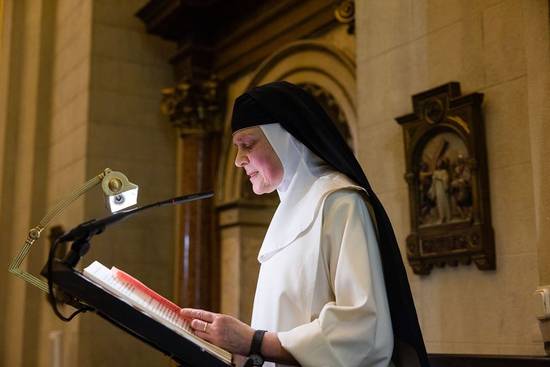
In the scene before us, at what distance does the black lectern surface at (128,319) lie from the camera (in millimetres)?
1936

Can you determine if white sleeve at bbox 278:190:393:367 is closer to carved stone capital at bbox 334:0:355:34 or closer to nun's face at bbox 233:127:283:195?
nun's face at bbox 233:127:283:195

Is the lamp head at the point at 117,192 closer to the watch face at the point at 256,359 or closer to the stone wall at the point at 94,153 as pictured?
the watch face at the point at 256,359

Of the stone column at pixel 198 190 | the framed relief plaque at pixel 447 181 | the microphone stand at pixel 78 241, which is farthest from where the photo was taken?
the stone column at pixel 198 190

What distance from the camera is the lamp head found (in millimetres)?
2293

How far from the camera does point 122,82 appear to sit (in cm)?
920

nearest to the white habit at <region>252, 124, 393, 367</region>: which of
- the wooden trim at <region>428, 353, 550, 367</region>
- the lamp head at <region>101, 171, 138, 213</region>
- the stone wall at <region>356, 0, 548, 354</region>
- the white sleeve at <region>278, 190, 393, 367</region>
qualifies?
the white sleeve at <region>278, 190, 393, 367</region>

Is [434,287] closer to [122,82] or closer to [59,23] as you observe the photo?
[122,82]

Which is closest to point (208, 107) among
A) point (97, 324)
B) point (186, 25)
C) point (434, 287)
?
point (186, 25)

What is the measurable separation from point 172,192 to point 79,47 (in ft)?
6.86

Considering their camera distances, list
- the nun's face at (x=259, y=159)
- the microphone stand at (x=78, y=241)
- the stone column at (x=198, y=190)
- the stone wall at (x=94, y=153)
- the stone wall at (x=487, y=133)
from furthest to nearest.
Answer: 1. the stone wall at (x=94, y=153)
2. the stone column at (x=198, y=190)
3. the stone wall at (x=487, y=133)
4. the nun's face at (x=259, y=159)
5. the microphone stand at (x=78, y=241)

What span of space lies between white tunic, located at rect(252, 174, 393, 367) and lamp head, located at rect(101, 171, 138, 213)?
493 mm

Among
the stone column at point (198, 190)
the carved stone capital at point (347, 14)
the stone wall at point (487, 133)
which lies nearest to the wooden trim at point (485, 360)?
the stone wall at point (487, 133)

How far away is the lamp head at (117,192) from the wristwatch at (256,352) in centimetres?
53

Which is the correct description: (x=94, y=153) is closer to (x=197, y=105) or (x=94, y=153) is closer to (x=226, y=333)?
(x=197, y=105)
